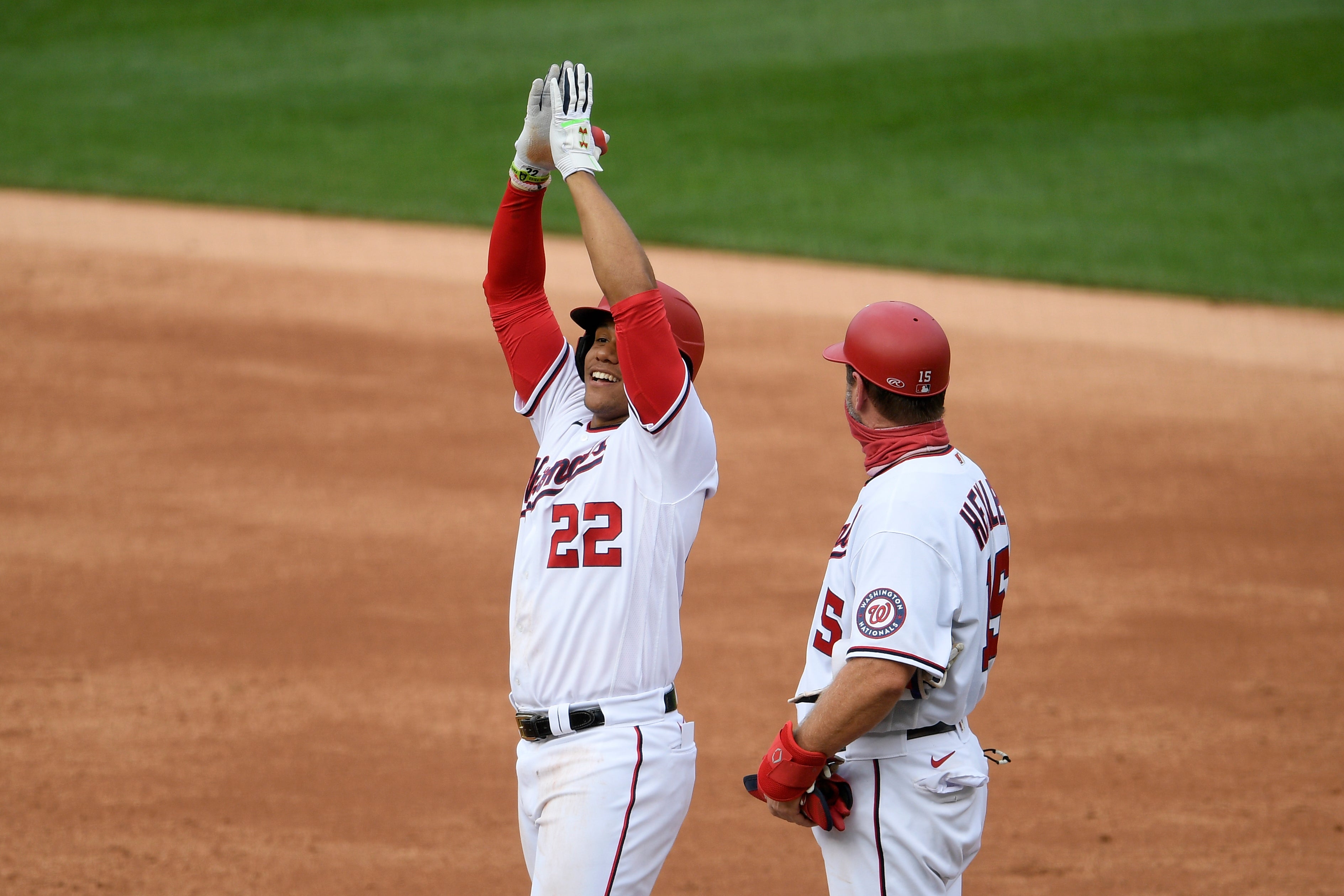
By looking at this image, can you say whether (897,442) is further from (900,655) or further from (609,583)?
(609,583)

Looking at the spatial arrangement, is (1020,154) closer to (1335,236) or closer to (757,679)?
(1335,236)

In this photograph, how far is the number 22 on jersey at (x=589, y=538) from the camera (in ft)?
10.8

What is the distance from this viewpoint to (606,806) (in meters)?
3.21

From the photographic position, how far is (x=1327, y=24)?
25281mm

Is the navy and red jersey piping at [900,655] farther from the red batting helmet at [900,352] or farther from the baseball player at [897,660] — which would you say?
the red batting helmet at [900,352]

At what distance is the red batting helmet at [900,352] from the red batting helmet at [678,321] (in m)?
0.41

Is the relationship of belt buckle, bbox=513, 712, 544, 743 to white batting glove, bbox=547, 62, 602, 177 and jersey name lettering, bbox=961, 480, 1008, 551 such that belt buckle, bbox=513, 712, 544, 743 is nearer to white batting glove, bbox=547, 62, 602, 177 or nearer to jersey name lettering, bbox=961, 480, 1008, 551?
jersey name lettering, bbox=961, 480, 1008, 551

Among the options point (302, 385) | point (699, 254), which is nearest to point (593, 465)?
point (302, 385)

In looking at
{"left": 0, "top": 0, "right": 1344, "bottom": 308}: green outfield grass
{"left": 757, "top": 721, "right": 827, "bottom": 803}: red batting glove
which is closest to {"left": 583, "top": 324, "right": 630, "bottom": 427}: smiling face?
{"left": 757, "top": 721, "right": 827, "bottom": 803}: red batting glove

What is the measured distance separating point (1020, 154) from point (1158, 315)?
6997 millimetres

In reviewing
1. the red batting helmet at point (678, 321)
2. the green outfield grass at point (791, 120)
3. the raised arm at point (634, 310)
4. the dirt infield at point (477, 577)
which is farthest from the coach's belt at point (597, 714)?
the green outfield grass at point (791, 120)

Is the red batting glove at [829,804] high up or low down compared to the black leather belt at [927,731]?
down

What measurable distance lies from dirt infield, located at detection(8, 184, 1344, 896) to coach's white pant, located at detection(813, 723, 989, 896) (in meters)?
1.75

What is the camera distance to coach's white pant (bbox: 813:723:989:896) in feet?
10.5
